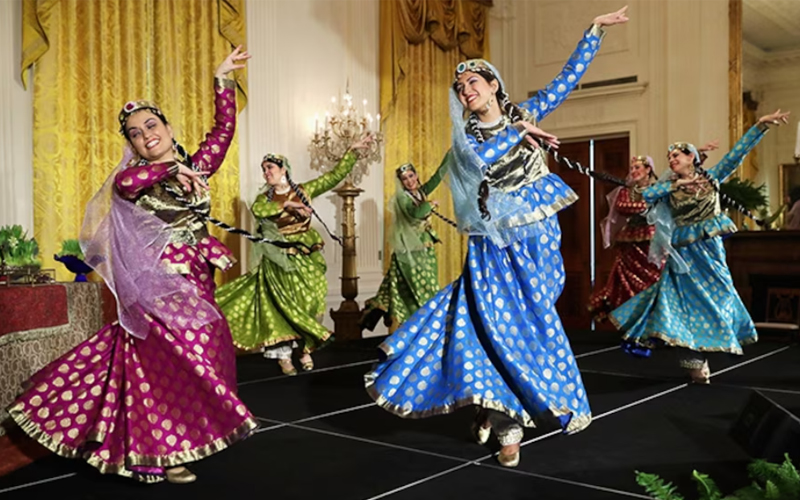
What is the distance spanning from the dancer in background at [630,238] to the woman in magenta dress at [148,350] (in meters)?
4.39

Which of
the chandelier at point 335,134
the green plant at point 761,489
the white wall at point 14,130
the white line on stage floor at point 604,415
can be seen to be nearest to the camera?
the green plant at point 761,489

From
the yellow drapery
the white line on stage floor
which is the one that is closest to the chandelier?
the yellow drapery

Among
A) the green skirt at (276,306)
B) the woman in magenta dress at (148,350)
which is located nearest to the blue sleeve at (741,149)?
the green skirt at (276,306)

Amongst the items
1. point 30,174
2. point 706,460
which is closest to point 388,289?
point 30,174

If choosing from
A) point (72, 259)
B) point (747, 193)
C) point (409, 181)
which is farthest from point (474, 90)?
point (747, 193)

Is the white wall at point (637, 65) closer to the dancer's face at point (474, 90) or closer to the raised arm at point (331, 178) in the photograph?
the raised arm at point (331, 178)

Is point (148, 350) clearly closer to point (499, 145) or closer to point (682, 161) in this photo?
point (499, 145)

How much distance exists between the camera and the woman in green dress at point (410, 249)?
21.7 ft

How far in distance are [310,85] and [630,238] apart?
3094mm

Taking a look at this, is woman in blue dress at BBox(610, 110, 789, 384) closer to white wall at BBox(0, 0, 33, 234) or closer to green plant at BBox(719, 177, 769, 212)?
green plant at BBox(719, 177, 769, 212)

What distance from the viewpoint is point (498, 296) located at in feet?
10.4

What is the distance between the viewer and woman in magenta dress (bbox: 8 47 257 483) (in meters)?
2.86

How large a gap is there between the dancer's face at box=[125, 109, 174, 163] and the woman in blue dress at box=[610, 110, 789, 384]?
2787 mm

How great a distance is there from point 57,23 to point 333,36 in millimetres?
2836
